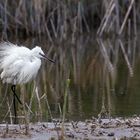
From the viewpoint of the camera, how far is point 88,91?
12445 mm

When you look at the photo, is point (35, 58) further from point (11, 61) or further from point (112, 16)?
point (112, 16)

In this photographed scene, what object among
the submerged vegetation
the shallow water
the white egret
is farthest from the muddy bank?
the submerged vegetation

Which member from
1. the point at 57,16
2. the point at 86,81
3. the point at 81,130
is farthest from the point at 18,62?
the point at 57,16

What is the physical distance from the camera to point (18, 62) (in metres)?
9.51

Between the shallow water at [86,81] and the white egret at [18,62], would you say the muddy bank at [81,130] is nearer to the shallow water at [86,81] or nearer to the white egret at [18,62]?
the shallow water at [86,81]

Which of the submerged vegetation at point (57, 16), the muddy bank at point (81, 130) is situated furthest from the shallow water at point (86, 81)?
the submerged vegetation at point (57, 16)

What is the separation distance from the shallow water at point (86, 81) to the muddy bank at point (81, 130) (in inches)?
12.3

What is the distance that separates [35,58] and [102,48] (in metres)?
10.9

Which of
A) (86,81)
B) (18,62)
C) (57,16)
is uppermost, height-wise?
(57,16)

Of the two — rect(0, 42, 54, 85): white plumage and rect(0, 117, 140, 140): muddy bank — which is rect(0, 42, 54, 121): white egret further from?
rect(0, 117, 140, 140): muddy bank

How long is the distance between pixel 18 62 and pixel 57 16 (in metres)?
12.0

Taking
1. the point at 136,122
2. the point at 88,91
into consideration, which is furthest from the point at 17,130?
the point at 88,91

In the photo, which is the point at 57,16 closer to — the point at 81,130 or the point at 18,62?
the point at 18,62

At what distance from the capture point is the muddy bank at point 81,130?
754cm
